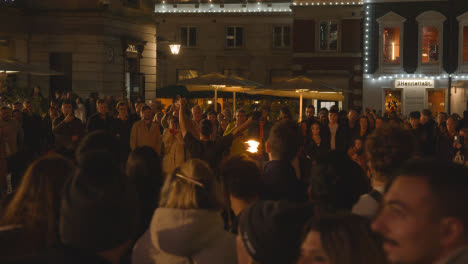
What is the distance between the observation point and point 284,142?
5.43 metres

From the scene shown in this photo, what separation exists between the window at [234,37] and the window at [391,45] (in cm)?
1196

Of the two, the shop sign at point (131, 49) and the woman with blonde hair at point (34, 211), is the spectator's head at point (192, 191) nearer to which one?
the woman with blonde hair at point (34, 211)

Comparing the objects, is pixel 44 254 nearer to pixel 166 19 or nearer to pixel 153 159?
pixel 153 159

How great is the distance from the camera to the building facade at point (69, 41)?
25703mm

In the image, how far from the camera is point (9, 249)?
3070mm

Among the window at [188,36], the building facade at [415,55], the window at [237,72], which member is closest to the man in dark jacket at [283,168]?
the building facade at [415,55]

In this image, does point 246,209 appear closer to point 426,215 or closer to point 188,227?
point 188,227

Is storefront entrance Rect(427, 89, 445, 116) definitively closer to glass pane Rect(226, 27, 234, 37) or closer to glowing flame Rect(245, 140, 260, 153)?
glass pane Rect(226, 27, 234, 37)

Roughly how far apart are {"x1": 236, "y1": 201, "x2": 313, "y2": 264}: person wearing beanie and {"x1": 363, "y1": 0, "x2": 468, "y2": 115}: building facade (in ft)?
103

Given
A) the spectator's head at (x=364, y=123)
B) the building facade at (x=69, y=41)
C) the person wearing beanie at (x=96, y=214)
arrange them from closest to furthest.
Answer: the person wearing beanie at (x=96, y=214) < the spectator's head at (x=364, y=123) < the building facade at (x=69, y=41)

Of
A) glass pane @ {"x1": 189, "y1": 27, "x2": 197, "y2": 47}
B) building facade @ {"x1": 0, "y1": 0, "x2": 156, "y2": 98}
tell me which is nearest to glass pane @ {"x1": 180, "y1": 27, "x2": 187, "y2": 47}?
glass pane @ {"x1": 189, "y1": 27, "x2": 197, "y2": 47}

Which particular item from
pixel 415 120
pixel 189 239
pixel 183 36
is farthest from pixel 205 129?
pixel 183 36

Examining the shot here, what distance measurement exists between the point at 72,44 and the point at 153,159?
2212 cm

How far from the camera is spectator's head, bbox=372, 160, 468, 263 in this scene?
204 cm
